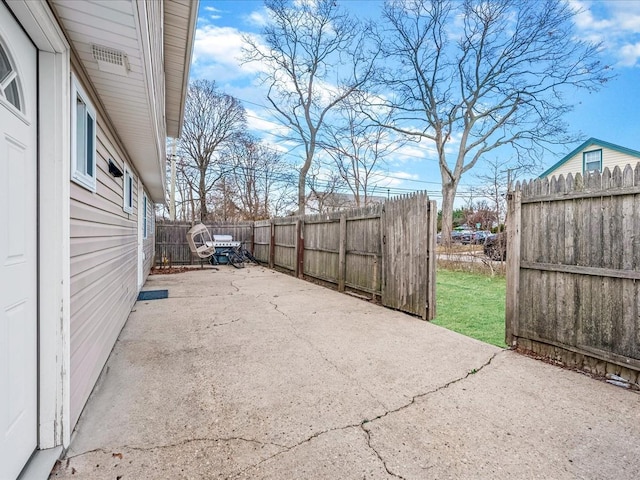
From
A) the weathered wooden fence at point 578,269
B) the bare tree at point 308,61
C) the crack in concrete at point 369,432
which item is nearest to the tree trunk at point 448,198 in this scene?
the bare tree at point 308,61

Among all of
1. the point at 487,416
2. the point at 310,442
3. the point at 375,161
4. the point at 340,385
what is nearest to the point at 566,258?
the point at 487,416

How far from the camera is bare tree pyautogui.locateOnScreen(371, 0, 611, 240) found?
14.5 meters

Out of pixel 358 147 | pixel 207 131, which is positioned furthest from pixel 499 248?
pixel 207 131

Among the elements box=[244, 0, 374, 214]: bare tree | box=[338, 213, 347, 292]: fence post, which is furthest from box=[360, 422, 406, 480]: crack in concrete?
box=[244, 0, 374, 214]: bare tree

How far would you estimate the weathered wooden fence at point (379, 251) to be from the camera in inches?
191

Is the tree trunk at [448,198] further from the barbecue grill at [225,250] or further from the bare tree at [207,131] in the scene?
the bare tree at [207,131]

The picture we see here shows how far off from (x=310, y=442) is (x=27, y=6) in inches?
102

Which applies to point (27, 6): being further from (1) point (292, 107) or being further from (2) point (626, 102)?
(2) point (626, 102)

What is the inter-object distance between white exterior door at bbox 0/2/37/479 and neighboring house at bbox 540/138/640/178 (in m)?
16.3

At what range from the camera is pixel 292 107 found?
16000 millimetres

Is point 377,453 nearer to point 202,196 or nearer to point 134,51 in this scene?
point 134,51

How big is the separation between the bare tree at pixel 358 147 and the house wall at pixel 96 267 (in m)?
13.6

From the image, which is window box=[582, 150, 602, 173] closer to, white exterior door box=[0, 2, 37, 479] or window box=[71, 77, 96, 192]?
window box=[71, 77, 96, 192]

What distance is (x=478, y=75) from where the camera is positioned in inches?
642
